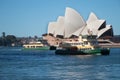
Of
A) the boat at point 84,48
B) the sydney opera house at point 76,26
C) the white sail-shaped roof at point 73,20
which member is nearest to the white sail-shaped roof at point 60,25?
the sydney opera house at point 76,26

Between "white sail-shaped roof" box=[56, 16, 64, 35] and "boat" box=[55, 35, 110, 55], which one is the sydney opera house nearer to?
"white sail-shaped roof" box=[56, 16, 64, 35]

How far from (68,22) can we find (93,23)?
9.62 metres

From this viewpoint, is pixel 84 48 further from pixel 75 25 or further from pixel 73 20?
pixel 75 25

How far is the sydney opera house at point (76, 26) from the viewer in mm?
97644

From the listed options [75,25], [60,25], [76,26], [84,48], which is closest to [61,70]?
[84,48]

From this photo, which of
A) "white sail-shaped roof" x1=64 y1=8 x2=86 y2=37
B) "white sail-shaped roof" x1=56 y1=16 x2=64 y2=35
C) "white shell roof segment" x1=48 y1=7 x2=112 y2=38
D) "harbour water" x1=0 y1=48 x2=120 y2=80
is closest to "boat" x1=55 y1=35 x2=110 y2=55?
"harbour water" x1=0 y1=48 x2=120 y2=80

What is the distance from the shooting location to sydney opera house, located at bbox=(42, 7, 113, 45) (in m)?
97.6

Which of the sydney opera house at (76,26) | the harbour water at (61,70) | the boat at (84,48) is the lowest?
the harbour water at (61,70)

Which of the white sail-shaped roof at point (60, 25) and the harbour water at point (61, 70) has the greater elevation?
the white sail-shaped roof at point (60, 25)

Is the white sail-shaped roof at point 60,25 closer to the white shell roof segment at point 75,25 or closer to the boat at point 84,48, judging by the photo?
the white shell roof segment at point 75,25

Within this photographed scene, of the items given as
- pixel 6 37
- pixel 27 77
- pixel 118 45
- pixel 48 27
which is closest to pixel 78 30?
pixel 48 27

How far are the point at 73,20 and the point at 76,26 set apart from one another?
11.4 feet

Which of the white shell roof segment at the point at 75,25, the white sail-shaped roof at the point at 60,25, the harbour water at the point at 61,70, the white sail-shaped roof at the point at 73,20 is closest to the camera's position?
the harbour water at the point at 61,70

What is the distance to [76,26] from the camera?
101 meters
